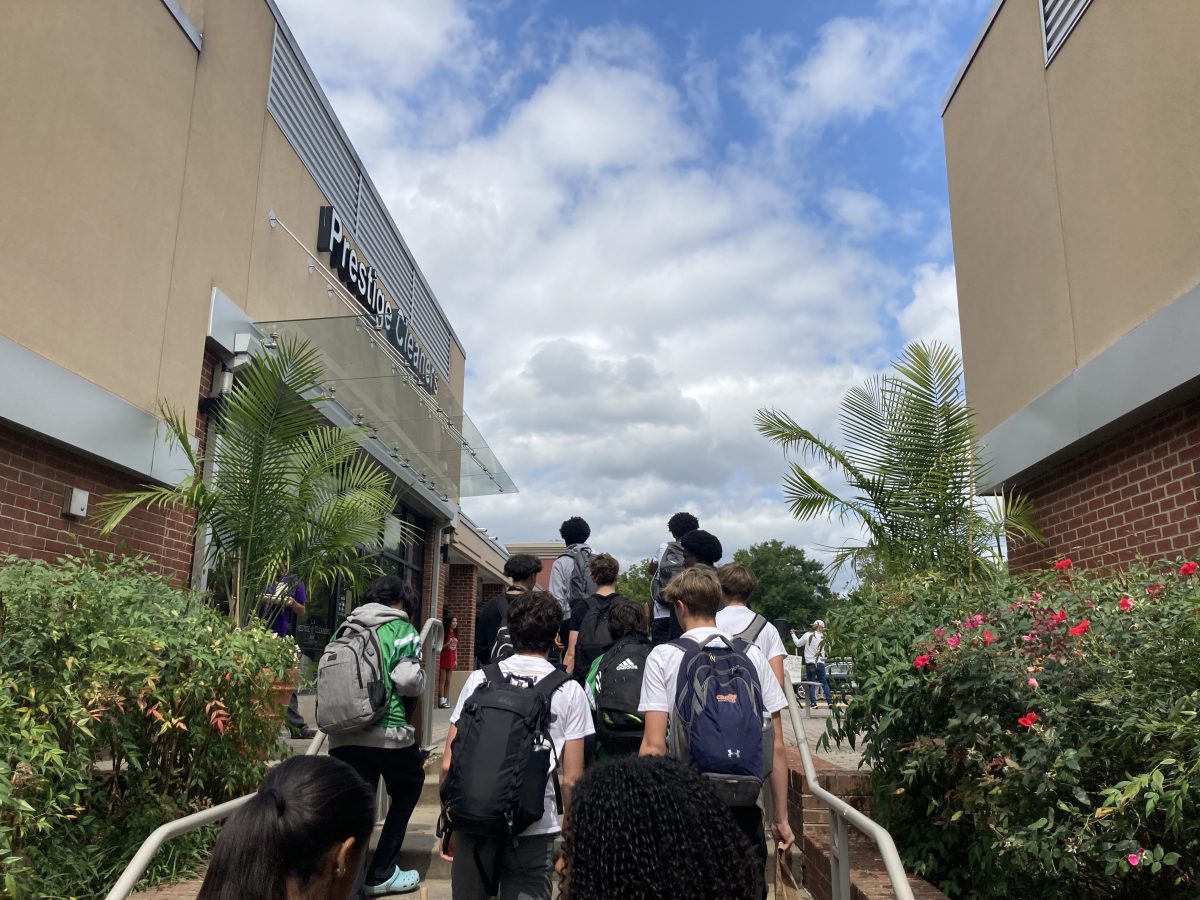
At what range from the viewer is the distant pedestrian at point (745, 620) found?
421 centimetres

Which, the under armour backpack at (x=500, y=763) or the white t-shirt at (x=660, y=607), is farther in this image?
the white t-shirt at (x=660, y=607)

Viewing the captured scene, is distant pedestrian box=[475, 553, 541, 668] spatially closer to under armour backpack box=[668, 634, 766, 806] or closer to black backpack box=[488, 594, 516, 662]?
black backpack box=[488, 594, 516, 662]

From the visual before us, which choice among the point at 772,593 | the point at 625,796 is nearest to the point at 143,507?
the point at 625,796

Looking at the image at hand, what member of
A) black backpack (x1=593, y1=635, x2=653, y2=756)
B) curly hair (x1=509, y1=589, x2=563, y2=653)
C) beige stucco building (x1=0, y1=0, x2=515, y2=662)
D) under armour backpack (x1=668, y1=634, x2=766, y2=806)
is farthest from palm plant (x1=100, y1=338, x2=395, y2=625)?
under armour backpack (x1=668, y1=634, x2=766, y2=806)

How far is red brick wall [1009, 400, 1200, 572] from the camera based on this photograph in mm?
5426

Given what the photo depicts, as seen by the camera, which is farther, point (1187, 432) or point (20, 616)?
point (1187, 432)

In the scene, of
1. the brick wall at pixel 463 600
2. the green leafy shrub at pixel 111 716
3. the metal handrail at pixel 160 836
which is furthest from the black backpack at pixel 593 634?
the brick wall at pixel 463 600

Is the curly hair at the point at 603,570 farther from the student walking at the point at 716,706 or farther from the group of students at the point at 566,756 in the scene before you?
the student walking at the point at 716,706

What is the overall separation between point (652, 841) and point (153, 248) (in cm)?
688

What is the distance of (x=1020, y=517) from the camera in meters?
6.88

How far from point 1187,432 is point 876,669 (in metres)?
2.68

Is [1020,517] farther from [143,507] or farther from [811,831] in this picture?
[143,507]

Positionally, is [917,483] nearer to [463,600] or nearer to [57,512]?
[57,512]

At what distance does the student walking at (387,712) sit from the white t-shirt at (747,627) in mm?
1445
